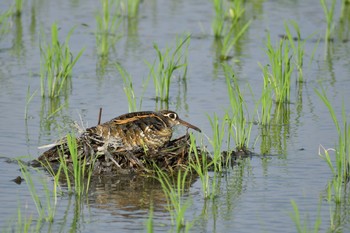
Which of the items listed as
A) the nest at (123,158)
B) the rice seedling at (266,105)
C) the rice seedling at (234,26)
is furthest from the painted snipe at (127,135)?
the rice seedling at (234,26)

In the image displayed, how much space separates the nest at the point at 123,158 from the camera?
28.8 ft

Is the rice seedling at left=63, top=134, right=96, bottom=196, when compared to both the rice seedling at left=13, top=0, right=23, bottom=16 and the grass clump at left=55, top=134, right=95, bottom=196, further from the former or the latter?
the rice seedling at left=13, top=0, right=23, bottom=16

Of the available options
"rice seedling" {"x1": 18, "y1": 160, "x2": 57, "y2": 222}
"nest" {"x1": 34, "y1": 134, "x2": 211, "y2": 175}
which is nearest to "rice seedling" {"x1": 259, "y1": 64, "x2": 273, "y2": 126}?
"nest" {"x1": 34, "y1": 134, "x2": 211, "y2": 175}

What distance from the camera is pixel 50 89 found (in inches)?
448

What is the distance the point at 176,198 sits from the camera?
304 inches

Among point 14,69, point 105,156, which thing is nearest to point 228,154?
point 105,156

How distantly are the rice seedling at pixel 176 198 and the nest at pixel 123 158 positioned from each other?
13 centimetres

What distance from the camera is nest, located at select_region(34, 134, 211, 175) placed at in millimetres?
8773

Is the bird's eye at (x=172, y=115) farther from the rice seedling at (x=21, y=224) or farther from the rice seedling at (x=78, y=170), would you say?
the rice seedling at (x=21, y=224)

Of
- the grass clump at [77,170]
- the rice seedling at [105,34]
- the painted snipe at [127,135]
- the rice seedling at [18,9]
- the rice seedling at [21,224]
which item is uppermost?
the rice seedling at [18,9]

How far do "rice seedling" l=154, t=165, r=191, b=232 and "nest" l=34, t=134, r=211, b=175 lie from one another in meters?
0.13

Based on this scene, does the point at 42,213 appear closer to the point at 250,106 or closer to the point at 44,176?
the point at 44,176

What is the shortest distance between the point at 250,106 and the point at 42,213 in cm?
471

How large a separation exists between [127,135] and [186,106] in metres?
2.42
